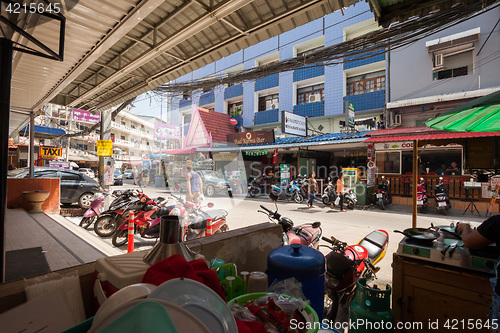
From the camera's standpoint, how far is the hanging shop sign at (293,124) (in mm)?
13414

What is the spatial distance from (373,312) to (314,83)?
17.3 metres

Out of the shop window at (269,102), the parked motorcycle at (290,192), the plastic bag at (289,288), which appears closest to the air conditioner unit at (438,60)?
the parked motorcycle at (290,192)

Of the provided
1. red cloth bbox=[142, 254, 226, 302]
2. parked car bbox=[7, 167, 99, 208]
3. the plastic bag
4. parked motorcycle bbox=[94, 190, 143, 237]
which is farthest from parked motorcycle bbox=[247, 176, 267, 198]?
red cloth bbox=[142, 254, 226, 302]

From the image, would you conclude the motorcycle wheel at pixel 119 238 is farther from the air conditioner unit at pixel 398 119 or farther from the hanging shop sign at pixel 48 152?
the hanging shop sign at pixel 48 152

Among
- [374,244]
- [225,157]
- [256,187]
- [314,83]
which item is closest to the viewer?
[374,244]

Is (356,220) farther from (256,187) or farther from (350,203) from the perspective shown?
(256,187)

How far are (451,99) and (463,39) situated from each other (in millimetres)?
2798

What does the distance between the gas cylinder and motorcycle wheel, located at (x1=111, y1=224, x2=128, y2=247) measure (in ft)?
16.5

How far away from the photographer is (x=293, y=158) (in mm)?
17688

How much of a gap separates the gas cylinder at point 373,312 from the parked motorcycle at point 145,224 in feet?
14.3

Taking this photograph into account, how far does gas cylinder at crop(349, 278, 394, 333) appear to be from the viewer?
93.6 inches

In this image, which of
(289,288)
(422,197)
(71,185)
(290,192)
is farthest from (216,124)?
(289,288)

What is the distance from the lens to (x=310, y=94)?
17844 mm


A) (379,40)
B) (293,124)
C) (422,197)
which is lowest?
(422,197)
